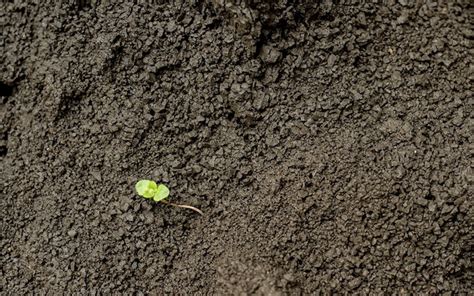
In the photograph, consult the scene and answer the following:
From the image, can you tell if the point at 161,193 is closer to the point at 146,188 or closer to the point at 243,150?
the point at 146,188

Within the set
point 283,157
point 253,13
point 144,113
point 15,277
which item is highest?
point 253,13

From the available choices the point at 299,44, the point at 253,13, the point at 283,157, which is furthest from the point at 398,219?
the point at 253,13

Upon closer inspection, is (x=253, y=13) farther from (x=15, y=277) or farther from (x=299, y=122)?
(x=15, y=277)

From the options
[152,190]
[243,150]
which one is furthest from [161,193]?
[243,150]

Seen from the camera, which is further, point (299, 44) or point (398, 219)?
point (299, 44)

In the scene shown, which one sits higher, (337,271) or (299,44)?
(299,44)
